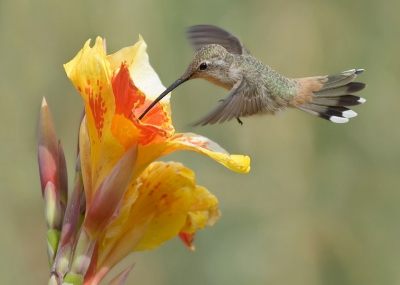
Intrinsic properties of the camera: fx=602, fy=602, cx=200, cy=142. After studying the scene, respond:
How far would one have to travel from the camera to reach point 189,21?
266 cm

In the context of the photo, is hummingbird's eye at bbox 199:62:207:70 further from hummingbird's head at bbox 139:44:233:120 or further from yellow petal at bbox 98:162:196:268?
yellow petal at bbox 98:162:196:268

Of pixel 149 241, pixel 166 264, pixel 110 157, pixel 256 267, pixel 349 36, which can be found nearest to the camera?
pixel 110 157

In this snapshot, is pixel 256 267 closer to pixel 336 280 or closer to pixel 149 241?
pixel 336 280

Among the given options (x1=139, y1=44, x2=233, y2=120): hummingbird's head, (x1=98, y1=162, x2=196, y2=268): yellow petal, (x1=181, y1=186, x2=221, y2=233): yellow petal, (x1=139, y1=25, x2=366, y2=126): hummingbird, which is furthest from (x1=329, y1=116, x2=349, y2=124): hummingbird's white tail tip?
(x1=98, y1=162, x2=196, y2=268): yellow petal

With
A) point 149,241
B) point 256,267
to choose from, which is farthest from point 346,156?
point 149,241

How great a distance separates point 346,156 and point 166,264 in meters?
0.95

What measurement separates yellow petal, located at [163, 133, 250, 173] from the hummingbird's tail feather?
0.92 metres

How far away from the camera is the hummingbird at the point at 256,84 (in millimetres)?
1910

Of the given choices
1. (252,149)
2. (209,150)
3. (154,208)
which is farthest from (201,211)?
(252,149)

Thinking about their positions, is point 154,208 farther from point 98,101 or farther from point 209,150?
point 98,101

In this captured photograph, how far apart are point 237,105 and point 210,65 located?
0.17m

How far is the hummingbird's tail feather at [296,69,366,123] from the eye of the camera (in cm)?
223

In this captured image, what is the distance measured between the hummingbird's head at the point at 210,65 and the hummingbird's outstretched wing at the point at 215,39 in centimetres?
25

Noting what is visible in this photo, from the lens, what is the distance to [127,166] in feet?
4.08
